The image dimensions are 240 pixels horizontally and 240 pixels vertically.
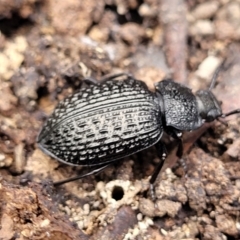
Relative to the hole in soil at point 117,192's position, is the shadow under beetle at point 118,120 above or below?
above

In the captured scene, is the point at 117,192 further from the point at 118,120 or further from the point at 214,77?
the point at 214,77

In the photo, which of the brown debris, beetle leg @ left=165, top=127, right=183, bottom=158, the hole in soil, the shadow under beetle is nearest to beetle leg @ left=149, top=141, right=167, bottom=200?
the shadow under beetle

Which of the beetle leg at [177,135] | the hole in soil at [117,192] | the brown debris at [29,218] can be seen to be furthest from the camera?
the beetle leg at [177,135]

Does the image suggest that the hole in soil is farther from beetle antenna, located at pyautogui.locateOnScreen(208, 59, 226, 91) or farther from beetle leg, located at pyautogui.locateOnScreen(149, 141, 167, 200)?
beetle antenna, located at pyautogui.locateOnScreen(208, 59, 226, 91)

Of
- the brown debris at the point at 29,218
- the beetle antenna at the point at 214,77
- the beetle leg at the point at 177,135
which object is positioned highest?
the beetle antenna at the point at 214,77

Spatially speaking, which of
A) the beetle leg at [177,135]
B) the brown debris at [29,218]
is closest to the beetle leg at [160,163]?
the beetle leg at [177,135]

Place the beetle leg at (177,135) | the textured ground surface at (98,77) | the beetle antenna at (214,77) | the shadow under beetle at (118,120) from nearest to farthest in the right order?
the textured ground surface at (98,77) → the shadow under beetle at (118,120) → the beetle leg at (177,135) → the beetle antenna at (214,77)

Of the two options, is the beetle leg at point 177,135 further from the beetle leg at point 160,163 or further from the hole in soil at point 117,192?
the hole in soil at point 117,192
